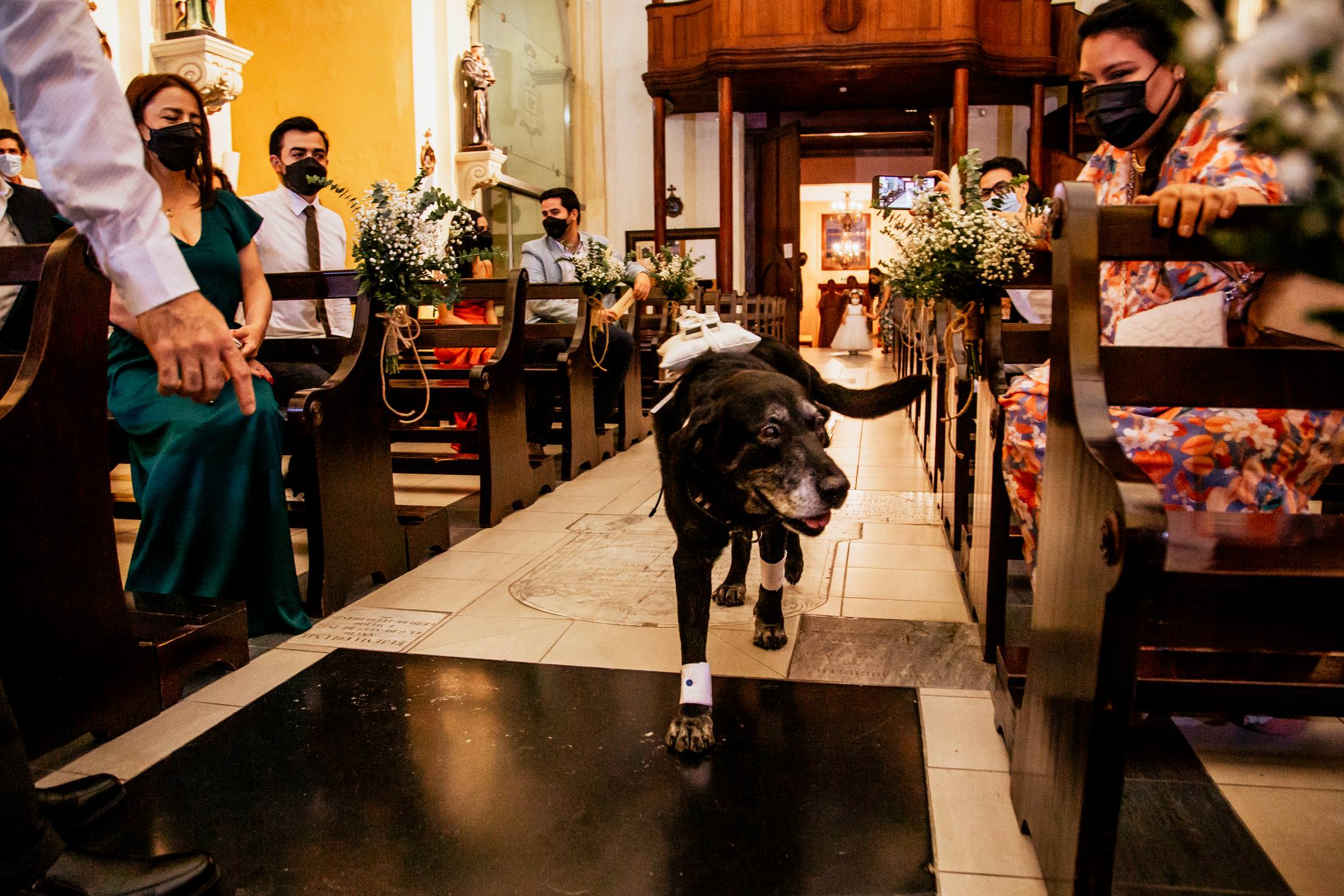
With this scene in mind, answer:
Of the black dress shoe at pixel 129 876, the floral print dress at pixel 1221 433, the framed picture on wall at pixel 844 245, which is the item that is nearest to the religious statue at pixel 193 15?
the black dress shoe at pixel 129 876

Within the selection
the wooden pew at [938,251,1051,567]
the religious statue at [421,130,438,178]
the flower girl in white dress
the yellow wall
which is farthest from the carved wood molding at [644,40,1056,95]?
the wooden pew at [938,251,1051,567]

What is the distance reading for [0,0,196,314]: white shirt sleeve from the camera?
1250 millimetres

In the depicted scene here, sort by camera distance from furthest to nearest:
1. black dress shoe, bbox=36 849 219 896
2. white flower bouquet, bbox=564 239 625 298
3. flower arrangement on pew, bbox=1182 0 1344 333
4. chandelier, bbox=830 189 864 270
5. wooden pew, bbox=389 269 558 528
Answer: chandelier, bbox=830 189 864 270, white flower bouquet, bbox=564 239 625 298, wooden pew, bbox=389 269 558 528, black dress shoe, bbox=36 849 219 896, flower arrangement on pew, bbox=1182 0 1344 333

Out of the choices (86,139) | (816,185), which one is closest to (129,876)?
(86,139)

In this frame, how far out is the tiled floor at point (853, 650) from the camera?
1750mm

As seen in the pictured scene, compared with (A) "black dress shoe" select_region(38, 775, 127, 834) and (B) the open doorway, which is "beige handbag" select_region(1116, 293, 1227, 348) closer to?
(A) "black dress shoe" select_region(38, 775, 127, 834)

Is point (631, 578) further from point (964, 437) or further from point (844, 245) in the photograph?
point (844, 245)

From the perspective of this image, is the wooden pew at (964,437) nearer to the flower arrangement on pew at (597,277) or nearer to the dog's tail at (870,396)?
the dog's tail at (870,396)

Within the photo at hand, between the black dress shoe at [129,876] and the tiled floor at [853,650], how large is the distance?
64 centimetres

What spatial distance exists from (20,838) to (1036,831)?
159 cm

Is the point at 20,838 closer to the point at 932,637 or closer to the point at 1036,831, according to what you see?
the point at 1036,831

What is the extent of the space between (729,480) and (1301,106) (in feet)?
5.38

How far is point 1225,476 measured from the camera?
179 centimetres

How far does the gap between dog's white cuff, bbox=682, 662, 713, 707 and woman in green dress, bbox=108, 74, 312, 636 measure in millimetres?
1468
